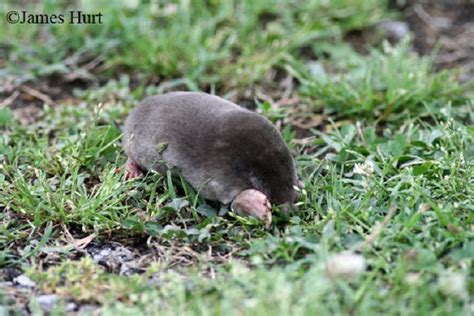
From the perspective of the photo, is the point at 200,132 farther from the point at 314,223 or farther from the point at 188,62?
the point at 188,62

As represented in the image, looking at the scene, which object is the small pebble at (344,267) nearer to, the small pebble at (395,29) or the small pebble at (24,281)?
the small pebble at (24,281)

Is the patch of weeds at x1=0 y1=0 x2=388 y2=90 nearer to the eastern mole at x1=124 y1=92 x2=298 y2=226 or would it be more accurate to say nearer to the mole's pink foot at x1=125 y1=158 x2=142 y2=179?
the mole's pink foot at x1=125 y1=158 x2=142 y2=179

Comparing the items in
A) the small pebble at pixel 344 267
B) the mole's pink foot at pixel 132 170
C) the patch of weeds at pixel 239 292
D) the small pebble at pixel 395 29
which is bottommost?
the patch of weeds at pixel 239 292

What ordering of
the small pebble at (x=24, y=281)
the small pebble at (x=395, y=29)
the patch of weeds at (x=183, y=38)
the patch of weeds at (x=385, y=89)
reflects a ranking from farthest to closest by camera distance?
the small pebble at (x=395, y=29) < the patch of weeds at (x=183, y=38) < the patch of weeds at (x=385, y=89) < the small pebble at (x=24, y=281)

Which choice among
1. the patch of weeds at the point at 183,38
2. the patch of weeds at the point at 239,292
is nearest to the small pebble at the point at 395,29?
the patch of weeds at the point at 183,38

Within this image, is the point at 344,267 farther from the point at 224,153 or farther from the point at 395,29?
the point at 395,29

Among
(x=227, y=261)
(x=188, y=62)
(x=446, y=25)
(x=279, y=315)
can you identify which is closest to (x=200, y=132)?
(x=227, y=261)

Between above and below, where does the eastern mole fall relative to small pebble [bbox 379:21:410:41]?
below

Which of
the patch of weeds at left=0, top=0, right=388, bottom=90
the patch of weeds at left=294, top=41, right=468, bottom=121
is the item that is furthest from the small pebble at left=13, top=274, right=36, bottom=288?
the patch of weeds at left=294, top=41, right=468, bottom=121
